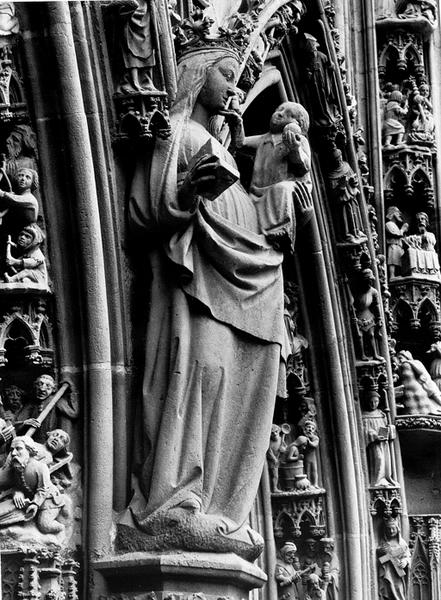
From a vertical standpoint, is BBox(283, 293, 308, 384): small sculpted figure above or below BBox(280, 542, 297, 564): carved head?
above

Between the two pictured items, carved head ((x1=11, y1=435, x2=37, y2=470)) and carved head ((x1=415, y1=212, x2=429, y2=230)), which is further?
carved head ((x1=415, y1=212, x2=429, y2=230))

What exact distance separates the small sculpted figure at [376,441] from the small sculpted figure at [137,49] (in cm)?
393

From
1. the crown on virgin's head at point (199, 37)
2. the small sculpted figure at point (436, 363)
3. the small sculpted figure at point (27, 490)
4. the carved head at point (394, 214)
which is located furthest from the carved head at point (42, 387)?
the carved head at point (394, 214)

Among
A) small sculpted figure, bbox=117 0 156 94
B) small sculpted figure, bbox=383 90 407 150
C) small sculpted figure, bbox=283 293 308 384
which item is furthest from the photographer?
small sculpted figure, bbox=383 90 407 150

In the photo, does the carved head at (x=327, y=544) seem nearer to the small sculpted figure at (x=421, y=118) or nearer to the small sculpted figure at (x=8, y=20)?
the small sculpted figure at (x=421, y=118)

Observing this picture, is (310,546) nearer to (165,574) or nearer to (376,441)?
(376,441)

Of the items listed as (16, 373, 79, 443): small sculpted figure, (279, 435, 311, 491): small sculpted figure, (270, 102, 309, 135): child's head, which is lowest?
(279, 435, 311, 491): small sculpted figure

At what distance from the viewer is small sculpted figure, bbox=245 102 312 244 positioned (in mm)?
11977

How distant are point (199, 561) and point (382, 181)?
5393mm

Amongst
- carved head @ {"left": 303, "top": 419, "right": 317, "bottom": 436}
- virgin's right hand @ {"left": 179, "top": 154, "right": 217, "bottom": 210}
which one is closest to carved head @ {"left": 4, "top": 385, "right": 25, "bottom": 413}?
virgin's right hand @ {"left": 179, "top": 154, "right": 217, "bottom": 210}

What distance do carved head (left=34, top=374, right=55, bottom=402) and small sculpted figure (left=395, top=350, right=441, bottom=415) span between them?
4.65 metres

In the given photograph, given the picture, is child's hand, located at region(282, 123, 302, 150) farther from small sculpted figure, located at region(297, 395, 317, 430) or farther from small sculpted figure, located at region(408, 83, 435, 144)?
small sculpted figure, located at region(408, 83, 435, 144)

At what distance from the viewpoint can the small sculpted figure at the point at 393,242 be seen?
52.0ft

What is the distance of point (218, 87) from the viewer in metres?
11.9
